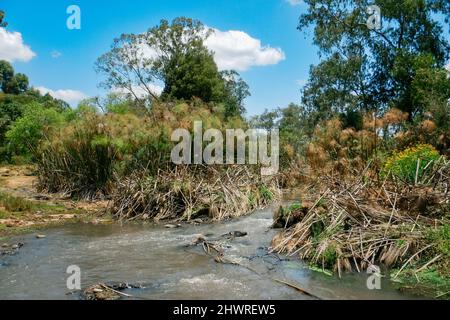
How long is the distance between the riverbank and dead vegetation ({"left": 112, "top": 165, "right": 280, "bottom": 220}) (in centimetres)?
78

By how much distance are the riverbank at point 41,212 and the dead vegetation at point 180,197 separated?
78 centimetres

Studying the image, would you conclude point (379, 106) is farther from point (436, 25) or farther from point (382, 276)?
point (382, 276)

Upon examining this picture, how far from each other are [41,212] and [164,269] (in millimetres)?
6964

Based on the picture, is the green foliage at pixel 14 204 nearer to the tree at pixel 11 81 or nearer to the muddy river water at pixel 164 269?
the muddy river water at pixel 164 269

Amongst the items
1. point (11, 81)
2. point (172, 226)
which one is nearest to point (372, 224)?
point (172, 226)

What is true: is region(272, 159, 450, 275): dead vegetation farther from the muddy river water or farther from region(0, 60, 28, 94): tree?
region(0, 60, 28, 94): tree

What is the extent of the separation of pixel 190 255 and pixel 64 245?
2.77m

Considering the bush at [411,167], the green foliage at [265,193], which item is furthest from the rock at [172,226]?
the bush at [411,167]

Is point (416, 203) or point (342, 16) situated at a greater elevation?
point (342, 16)

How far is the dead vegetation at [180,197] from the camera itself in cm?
1234

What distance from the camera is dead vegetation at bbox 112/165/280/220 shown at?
12344mm
